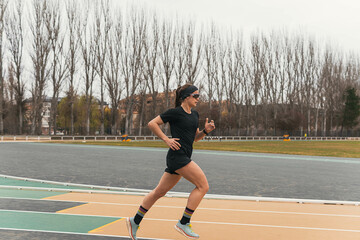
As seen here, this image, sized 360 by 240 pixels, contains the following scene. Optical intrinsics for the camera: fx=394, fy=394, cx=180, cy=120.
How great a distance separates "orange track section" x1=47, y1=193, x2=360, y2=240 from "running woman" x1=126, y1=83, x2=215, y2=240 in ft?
2.04

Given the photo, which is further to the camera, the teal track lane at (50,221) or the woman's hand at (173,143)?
the teal track lane at (50,221)

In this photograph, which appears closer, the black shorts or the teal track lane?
the black shorts

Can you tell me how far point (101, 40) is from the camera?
63.2 meters

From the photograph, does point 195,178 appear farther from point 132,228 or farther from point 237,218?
point 237,218

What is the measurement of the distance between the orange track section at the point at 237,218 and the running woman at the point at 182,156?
62cm

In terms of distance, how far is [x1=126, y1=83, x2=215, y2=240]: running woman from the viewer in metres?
4.96

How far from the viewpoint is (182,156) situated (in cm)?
498

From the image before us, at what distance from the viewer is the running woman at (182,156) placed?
195 inches

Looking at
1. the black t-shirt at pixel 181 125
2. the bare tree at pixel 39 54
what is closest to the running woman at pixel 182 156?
the black t-shirt at pixel 181 125

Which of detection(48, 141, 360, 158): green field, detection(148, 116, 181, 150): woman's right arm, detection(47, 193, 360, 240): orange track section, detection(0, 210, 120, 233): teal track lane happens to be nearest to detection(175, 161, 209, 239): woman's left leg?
detection(148, 116, 181, 150): woman's right arm

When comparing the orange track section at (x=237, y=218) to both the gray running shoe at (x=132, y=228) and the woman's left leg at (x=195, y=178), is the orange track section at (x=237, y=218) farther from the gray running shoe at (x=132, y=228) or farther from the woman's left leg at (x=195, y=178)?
the woman's left leg at (x=195, y=178)

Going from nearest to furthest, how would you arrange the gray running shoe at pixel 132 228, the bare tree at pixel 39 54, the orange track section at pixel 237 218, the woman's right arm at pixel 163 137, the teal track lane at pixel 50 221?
the woman's right arm at pixel 163 137
the gray running shoe at pixel 132 228
the orange track section at pixel 237 218
the teal track lane at pixel 50 221
the bare tree at pixel 39 54

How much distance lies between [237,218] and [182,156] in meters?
2.45

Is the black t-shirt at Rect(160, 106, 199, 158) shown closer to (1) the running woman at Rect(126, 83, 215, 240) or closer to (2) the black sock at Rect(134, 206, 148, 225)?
(1) the running woman at Rect(126, 83, 215, 240)
